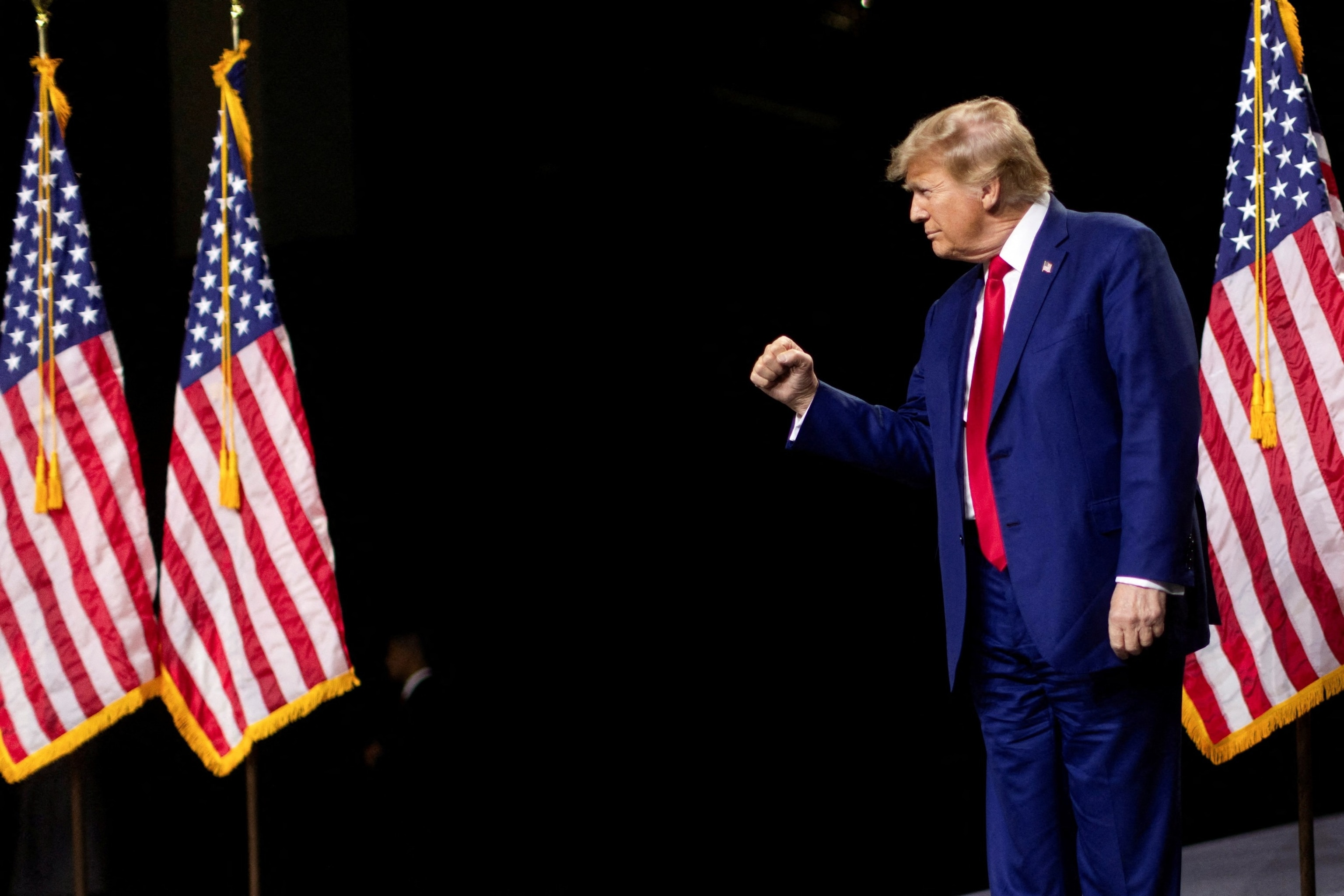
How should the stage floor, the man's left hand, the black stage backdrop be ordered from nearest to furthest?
the man's left hand, the stage floor, the black stage backdrop

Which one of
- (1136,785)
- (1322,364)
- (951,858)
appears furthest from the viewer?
(951,858)

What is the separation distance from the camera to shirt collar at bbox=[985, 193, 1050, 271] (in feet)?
6.40

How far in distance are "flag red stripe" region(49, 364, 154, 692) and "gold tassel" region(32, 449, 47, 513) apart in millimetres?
36

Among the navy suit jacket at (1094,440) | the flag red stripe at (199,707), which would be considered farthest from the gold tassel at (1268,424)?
the flag red stripe at (199,707)

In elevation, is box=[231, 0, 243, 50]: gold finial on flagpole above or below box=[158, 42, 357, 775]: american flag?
above

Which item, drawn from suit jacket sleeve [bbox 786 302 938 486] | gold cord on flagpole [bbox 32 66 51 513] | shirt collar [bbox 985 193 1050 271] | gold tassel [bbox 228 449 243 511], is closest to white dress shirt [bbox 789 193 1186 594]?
shirt collar [bbox 985 193 1050 271]

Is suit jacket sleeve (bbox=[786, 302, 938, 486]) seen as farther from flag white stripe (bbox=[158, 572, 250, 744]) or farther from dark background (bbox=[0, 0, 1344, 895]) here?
flag white stripe (bbox=[158, 572, 250, 744])

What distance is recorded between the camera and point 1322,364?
2.63m

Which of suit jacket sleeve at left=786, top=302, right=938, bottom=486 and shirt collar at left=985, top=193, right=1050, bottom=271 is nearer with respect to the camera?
shirt collar at left=985, top=193, right=1050, bottom=271

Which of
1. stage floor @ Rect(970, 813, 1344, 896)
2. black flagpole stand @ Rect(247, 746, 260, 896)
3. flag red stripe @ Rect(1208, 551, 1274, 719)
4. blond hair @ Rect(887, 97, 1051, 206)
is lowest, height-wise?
stage floor @ Rect(970, 813, 1344, 896)

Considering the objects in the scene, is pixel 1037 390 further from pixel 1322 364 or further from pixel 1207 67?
pixel 1207 67

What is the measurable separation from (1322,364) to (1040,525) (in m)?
1.13

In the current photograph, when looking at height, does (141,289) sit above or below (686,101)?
below

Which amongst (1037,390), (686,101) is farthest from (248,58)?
(1037,390)
